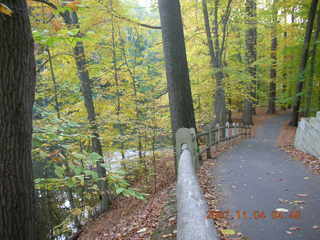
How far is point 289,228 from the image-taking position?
2889mm

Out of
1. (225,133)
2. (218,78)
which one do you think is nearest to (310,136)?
(218,78)

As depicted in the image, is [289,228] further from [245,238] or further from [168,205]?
[168,205]

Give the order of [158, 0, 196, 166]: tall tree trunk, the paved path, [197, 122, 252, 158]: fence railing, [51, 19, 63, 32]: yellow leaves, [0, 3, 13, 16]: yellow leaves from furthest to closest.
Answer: [197, 122, 252, 158]: fence railing → [158, 0, 196, 166]: tall tree trunk → the paved path → [51, 19, 63, 32]: yellow leaves → [0, 3, 13, 16]: yellow leaves

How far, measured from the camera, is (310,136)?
7617mm

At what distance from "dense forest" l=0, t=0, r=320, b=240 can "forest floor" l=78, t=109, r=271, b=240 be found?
0.53 m

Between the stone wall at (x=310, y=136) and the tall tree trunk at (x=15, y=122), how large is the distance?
25.8 ft

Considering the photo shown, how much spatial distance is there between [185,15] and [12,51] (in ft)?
40.1

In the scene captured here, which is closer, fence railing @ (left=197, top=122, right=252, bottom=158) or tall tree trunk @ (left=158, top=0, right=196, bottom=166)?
tall tree trunk @ (left=158, top=0, right=196, bottom=166)

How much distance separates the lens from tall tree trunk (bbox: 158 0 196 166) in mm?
5273

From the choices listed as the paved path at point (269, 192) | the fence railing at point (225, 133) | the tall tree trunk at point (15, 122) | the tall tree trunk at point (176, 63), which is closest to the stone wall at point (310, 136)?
the paved path at point (269, 192)

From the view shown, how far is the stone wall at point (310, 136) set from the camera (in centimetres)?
704

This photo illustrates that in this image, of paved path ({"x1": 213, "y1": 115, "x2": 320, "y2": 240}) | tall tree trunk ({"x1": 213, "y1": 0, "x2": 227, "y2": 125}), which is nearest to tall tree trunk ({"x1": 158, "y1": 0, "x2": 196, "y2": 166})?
paved path ({"x1": 213, "y1": 115, "x2": 320, "y2": 240})

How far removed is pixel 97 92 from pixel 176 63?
17.4 feet
